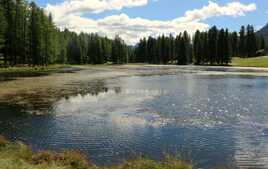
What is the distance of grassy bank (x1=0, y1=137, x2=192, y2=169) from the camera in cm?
1257

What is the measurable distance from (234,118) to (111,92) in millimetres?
19614

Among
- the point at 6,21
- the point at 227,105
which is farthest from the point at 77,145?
the point at 6,21

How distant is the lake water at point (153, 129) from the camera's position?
16.7 m

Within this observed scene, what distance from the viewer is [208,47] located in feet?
493

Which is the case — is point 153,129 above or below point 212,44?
below

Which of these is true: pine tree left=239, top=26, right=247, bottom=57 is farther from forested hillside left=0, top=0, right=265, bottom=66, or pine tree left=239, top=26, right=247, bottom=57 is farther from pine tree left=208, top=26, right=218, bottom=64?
pine tree left=208, top=26, right=218, bottom=64

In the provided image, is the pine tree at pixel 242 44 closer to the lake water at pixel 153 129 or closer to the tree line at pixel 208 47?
the tree line at pixel 208 47

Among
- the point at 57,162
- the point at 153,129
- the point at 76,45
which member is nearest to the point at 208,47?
the point at 76,45

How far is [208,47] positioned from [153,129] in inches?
5210

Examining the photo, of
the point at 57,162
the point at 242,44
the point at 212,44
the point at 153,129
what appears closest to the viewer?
the point at 57,162

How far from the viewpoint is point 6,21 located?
82750 millimetres

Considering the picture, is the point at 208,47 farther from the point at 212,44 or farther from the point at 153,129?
the point at 153,129

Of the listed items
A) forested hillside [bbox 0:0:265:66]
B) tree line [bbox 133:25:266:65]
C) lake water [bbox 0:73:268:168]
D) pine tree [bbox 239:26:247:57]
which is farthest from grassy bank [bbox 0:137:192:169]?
pine tree [bbox 239:26:247:57]

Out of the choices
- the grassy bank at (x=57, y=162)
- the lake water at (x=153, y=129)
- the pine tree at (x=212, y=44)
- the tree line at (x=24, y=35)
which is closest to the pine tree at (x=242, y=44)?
the pine tree at (x=212, y=44)
